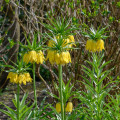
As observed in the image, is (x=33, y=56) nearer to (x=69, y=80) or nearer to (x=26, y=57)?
(x=26, y=57)

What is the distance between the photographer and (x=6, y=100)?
233 inches

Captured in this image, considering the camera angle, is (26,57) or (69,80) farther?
(26,57)

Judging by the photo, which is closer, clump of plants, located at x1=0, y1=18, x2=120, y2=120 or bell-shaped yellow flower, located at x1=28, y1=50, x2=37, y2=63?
clump of plants, located at x1=0, y1=18, x2=120, y2=120

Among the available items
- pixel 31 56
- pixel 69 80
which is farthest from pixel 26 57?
pixel 69 80

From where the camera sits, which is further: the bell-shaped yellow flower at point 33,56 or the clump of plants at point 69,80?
the bell-shaped yellow flower at point 33,56

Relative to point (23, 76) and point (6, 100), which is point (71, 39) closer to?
point (23, 76)

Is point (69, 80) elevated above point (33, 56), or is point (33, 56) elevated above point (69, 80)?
point (33, 56)

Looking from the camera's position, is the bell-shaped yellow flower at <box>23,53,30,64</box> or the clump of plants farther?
the bell-shaped yellow flower at <box>23,53,30,64</box>

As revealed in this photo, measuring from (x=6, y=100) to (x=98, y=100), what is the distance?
13.2 feet

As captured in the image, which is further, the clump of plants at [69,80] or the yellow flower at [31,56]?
the yellow flower at [31,56]

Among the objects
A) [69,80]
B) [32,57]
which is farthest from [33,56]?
[69,80]

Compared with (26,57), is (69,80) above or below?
below

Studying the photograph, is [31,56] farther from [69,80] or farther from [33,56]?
[69,80]

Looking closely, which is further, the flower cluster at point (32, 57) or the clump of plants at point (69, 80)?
the flower cluster at point (32, 57)
